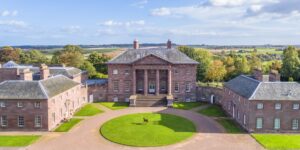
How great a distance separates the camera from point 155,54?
204ft

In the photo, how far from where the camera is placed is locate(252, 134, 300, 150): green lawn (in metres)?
34.2

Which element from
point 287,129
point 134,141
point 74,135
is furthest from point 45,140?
point 287,129

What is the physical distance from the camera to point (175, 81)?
63.9 meters

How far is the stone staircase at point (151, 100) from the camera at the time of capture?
196 feet

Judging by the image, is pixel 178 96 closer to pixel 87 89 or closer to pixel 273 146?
pixel 87 89

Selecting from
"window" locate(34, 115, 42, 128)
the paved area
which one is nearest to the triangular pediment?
the paved area

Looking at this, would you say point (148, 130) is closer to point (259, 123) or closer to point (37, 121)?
point (259, 123)

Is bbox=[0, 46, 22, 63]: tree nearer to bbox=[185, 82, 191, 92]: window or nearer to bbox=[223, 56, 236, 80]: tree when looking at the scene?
bbox=[185, 82, 191, 92]: window

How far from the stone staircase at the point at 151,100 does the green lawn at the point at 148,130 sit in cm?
920

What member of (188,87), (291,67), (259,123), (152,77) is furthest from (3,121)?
(291,67)

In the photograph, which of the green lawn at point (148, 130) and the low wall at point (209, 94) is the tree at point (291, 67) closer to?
the low wall at point (209, 94)

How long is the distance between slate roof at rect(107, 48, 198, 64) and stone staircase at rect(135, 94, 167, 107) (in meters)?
7.95

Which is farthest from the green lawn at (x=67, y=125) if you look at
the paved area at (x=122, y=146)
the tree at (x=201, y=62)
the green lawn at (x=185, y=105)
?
the tree at (x=201, y=62)

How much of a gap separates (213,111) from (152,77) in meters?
16.3
